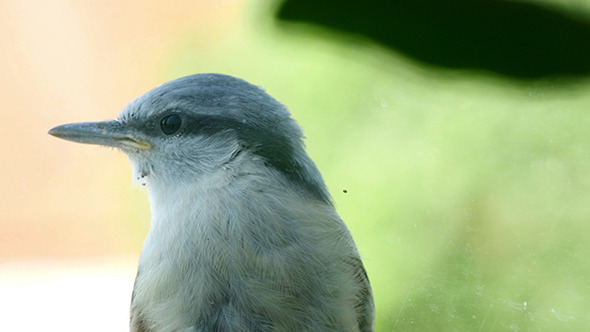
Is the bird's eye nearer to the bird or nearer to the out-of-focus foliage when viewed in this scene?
the bird

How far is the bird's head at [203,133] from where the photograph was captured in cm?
117

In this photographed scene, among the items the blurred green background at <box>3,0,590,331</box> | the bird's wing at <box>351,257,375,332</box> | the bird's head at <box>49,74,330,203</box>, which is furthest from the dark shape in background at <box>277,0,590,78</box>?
the bird's wing at <box>351,257,375,332</box>

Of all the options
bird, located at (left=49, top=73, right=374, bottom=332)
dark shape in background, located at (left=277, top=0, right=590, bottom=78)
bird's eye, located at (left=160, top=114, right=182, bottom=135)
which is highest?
dark shape in background, located at (left=277, top=0, right=590, bottom=78)

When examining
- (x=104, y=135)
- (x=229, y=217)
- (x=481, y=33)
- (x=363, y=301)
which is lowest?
(x=363, y=301)

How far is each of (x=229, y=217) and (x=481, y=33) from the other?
3.40 feet

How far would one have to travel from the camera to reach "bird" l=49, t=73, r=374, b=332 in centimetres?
109

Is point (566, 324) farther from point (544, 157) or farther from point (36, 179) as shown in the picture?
point (36, 179)

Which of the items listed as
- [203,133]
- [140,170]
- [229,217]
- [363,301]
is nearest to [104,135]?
[140,170]

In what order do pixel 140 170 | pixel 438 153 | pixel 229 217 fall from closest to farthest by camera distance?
pixel 229 217 → pixel 140 170 → pixel 438 153

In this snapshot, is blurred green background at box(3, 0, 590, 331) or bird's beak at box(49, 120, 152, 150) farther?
blurred green background at box(3, 0, 590, 331)

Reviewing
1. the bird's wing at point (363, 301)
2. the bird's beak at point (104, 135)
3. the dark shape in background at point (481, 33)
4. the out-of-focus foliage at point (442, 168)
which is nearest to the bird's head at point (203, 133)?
the bird's beak at point (104, 135)

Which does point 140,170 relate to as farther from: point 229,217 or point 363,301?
point 363,301

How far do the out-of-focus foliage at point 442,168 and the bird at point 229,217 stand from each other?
292 mm

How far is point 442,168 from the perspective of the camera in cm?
168
